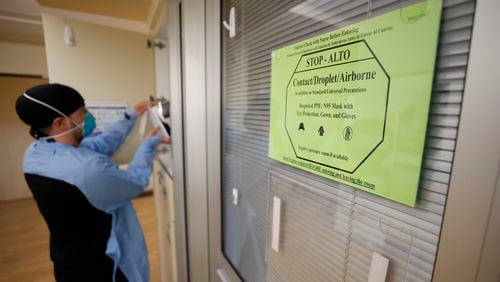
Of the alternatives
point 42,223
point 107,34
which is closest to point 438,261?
point 107,34

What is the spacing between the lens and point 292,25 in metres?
0.45

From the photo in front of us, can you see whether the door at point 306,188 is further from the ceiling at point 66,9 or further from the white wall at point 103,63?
the ceiling at point 66,9

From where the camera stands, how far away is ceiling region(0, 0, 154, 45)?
2023 mm

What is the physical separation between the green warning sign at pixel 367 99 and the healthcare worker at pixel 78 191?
40.2 inches

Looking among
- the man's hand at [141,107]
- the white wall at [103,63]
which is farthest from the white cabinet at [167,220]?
the white wall at [103,63]

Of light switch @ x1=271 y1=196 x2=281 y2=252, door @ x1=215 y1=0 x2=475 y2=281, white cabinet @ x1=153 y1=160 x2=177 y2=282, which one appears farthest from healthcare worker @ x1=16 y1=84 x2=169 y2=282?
light switch @ x1=271 y1=196 x2=281 y2=252

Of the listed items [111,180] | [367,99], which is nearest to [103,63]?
[111,180]

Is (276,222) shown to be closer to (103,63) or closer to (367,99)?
(367,99)

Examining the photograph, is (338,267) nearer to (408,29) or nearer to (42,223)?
(408,29)

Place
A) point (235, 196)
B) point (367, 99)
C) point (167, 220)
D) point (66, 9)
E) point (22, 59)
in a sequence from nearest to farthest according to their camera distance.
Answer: point (367, 99), point (235, 196), point (167, 220), point (66, 9), point (22, 59)

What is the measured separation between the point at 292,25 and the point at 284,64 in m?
0.08

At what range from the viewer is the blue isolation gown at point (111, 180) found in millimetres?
985

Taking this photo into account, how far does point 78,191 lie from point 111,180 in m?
0.13

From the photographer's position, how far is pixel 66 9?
2250 millimetres
